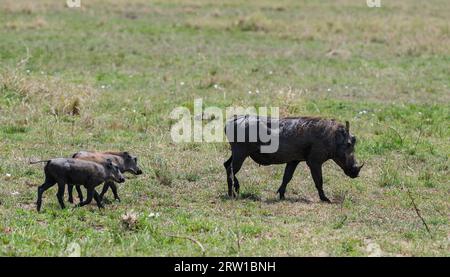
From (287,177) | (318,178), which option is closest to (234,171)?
(287,177)

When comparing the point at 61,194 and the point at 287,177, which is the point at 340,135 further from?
the point at 61,194

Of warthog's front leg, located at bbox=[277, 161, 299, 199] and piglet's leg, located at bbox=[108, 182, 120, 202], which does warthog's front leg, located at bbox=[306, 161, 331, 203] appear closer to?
warthog's front leg, located at bbox=[277, 161, 299, 199]

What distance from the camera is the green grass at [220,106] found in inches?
319

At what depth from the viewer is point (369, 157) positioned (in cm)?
1212

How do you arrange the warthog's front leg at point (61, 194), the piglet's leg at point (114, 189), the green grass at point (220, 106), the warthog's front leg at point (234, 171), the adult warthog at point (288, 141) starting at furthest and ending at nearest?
the adult warthog at point (288, 141) < the warthog's front leg at point (234, 171) < the piglet's leg at point (114, 189) < the warthog's front leg at point (61, 194) < the green grass at point (220, 106)

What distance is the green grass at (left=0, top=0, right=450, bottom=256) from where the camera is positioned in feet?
26.6

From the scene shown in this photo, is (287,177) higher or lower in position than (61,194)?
lower

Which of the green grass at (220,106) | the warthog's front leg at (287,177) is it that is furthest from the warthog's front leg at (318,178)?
the warthog's front leg at (287,177)

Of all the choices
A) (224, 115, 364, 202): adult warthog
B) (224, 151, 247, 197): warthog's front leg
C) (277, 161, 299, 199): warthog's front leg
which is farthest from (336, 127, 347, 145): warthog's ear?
(224, 151, 247, 197): warthog's front leg

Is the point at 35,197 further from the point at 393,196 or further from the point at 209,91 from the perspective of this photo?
the point at 209,91

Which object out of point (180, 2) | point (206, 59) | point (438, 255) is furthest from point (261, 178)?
point (180, 2)

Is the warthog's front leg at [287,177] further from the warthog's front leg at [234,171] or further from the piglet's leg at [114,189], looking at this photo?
the piglet's leg at [114,189]

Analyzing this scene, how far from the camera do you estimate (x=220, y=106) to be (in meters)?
15.2

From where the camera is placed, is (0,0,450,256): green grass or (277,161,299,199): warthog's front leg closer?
(0,0,450,256): green grass
